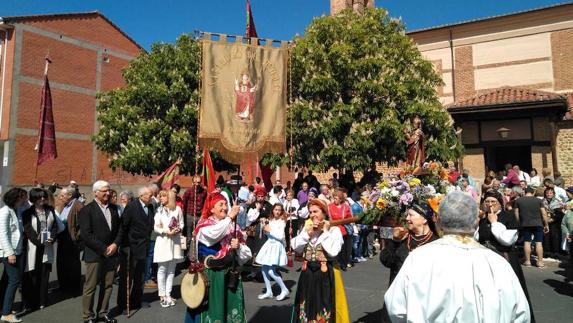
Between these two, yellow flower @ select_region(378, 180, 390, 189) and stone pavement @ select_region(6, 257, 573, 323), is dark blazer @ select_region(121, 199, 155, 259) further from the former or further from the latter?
yellow flower @ select_region(378, 180, 390, 189)

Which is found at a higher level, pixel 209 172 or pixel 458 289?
pixel 209 172

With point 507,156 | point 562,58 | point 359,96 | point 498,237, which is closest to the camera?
point 498,237

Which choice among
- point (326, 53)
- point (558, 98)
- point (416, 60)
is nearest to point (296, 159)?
point (326, 53)

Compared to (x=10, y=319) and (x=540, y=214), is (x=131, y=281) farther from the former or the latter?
(x=540, y=214)

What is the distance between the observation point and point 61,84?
23.8 meters

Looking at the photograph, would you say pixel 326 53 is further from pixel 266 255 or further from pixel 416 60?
pixel 266 255

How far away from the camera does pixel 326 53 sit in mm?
13852

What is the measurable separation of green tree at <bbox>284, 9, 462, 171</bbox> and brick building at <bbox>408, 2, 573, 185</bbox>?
4830 mm

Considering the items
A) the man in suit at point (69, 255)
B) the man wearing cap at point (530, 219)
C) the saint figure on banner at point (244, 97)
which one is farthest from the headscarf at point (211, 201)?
the man wearing cap at point (530, 219)

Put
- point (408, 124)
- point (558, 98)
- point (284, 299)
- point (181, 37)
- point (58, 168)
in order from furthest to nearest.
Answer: point (58, 168) → point (181, 37) → point (558, 98) → point (408, 124) → point (284, 299)

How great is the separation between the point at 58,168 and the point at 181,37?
11.7 meters

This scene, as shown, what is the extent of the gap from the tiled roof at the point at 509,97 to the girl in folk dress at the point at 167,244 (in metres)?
14.9

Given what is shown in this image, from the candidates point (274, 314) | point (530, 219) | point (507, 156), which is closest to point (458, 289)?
point (274, 314)

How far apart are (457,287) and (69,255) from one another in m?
7.78
